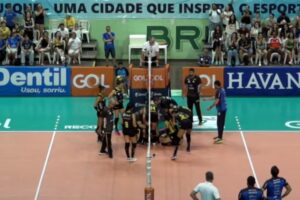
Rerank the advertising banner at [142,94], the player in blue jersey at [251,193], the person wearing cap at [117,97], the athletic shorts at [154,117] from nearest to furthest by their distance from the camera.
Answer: the player in blue jersey at [251,193] < the athletic shorts at [154,117] < the person wearing cap at [117,97] < the advertising banner at [142,94]

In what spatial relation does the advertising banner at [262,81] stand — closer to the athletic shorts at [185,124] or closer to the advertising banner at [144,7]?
the advertising banner at [144,7]

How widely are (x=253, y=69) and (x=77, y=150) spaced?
9.41 metres

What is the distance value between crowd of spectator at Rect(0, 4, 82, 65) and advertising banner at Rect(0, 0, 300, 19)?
1.10m

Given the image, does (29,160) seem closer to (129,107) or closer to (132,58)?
(129,107)

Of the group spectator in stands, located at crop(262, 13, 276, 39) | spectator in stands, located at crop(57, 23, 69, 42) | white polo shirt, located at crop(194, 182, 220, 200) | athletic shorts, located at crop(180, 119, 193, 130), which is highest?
spectator in stands, located at crop(262, 13, 276, 39)

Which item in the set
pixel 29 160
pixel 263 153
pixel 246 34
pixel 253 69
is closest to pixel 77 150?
pixel 29 160

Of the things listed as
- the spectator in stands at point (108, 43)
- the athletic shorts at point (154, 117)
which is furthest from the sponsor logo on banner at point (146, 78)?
the spectator in stands at point (108, 43)

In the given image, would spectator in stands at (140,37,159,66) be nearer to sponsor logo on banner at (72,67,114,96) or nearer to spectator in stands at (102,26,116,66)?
sponsor logo on banner at (72,67,114,96)

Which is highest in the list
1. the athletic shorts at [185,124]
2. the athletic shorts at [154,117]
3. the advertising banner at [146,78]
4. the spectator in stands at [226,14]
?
the spectator in stands at [226,14]

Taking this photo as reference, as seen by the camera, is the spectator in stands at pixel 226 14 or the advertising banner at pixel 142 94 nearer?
the advertising banner at pixel 142 94

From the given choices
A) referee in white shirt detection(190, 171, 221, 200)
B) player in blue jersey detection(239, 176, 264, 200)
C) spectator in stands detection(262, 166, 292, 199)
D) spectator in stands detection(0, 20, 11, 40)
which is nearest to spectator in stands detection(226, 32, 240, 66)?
spectator in stands detection(0, 20, 11, 40)

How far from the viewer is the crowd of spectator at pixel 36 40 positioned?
32031 millimetres

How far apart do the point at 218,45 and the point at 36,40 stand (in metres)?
7.66

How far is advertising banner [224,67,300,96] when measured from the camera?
30094 millimetres
